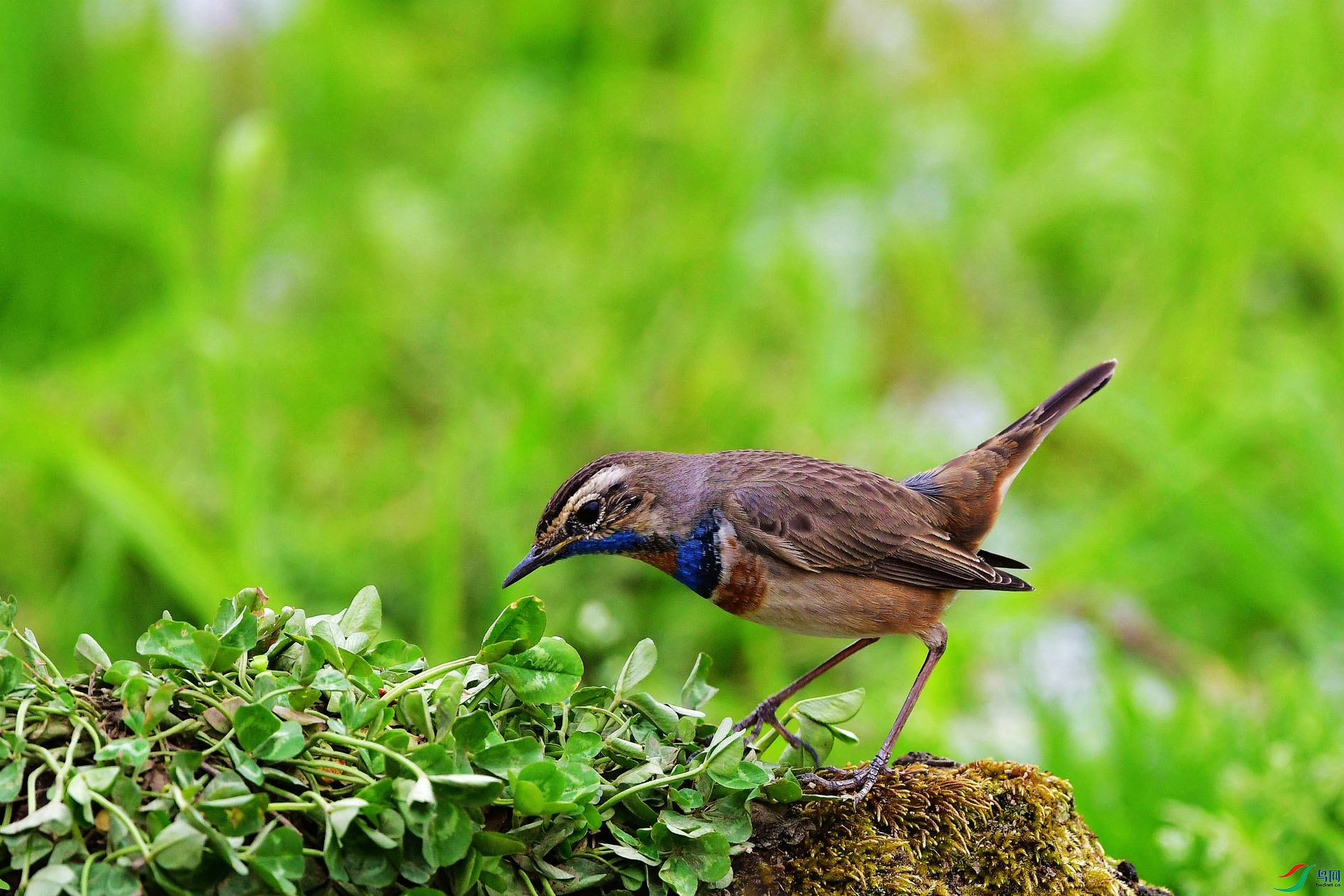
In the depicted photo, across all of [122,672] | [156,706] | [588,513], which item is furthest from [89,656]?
[588,513]

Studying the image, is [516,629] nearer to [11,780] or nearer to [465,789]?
[465,789]

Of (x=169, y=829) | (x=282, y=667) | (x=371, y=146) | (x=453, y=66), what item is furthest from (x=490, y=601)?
(x=453, y=66)

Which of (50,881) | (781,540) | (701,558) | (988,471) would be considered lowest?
(50,881)

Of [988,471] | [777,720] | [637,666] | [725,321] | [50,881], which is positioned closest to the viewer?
[50,881]

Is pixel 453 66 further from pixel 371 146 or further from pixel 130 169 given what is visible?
pixel 130 169

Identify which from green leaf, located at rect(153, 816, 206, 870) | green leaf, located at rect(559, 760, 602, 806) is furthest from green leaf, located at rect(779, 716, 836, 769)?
green leaf, located at rect(153, 816, 206, 870)

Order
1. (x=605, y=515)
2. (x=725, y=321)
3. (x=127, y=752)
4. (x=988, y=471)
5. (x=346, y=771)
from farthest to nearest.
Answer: (x=725, y=321)
(x=988, y=471)
(x=605, y=515)
(x=346, y=771)
(x=127, y=752)

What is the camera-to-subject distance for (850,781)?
103 inches

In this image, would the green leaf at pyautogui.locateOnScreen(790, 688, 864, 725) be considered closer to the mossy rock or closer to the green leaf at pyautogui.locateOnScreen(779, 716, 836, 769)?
the green leaf at pyautogui.locateOnScreen(779, 716, 836, 769)

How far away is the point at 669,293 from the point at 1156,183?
330 centimetres

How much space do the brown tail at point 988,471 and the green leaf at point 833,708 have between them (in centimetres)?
125

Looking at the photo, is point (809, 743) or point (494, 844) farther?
point (809, 743)

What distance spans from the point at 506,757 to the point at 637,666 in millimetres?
362

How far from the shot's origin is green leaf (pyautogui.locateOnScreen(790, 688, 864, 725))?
2.53m
